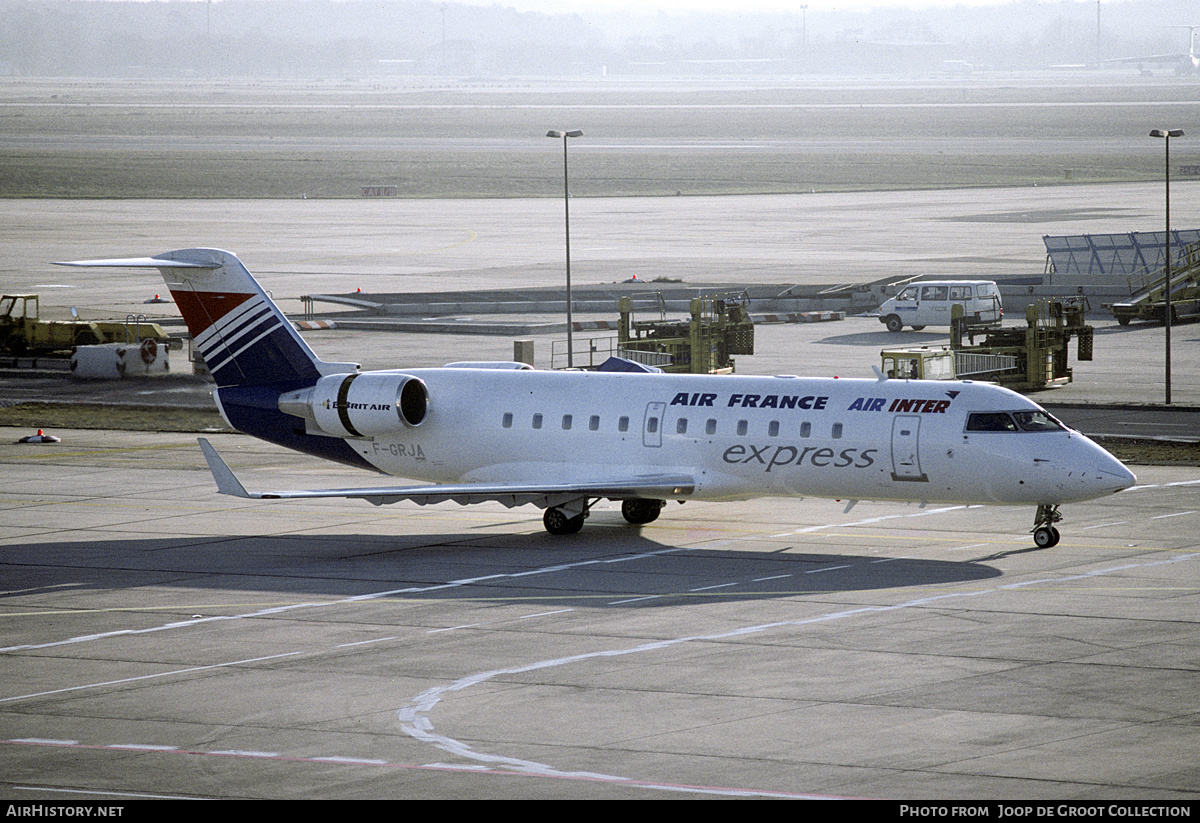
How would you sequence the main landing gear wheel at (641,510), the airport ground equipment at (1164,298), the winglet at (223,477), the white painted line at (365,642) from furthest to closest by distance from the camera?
the airport ground equipment at (1164,298)
the main landing gear wheel at (641,510)
the winglet at (223,477)
the white painted line at (365,642)

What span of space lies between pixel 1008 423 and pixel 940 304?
41.0 m

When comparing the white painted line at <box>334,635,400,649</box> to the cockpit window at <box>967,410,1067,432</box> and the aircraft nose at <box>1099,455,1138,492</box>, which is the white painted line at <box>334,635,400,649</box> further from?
the aircraft nose at <box>1099,455,1138,492</box>

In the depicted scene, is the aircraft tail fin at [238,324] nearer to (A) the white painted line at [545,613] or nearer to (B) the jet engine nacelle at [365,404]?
(B) the jet engine nacelle at [365,404]

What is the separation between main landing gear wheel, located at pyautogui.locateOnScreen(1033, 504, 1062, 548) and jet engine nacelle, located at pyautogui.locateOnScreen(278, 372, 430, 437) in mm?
12688

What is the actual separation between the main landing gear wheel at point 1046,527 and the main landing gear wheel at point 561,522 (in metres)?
8.92

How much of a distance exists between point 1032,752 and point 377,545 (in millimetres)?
17976

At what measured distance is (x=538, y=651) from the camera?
24.3m

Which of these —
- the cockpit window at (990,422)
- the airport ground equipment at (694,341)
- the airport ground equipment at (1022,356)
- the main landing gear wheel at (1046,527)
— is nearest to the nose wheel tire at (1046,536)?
the main landing gear wheel at (1046,527)

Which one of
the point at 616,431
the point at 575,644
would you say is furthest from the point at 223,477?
the point at 575,644

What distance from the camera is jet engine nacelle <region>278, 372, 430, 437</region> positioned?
34812 mm

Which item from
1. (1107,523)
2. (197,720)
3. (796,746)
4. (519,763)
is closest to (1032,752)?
(796,746)

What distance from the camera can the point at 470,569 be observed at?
31.0 m

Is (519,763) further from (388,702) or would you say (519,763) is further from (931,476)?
(931,476)

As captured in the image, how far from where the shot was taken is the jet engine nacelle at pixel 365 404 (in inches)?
1371
